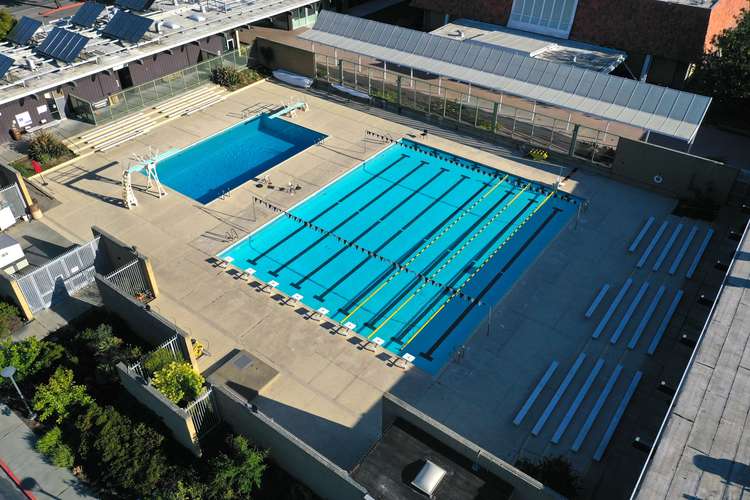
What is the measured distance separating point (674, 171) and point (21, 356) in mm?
27562

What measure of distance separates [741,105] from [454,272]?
20759mm

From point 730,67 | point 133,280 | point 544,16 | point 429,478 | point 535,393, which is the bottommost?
point 535,393

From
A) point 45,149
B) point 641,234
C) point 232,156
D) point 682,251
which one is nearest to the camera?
point 682,251

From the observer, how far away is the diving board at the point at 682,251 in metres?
23.7

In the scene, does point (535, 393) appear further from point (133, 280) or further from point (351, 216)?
point (133, 280)

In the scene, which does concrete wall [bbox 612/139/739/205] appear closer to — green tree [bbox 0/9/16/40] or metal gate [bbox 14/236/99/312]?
metal gate [bbox 14/236/99/312]

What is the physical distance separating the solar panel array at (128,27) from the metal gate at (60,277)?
51.1ft

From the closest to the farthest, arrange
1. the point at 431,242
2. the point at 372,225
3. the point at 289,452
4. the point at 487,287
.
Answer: the point at 289,452 → the point at 487,287 → the point at 431,242 → the point at 372,225

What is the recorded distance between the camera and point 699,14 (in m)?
33.6

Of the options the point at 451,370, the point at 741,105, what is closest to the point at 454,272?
the point at 451,370

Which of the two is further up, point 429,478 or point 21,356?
point 429,478

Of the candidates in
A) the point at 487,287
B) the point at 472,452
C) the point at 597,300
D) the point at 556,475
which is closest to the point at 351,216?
the point at 487,287

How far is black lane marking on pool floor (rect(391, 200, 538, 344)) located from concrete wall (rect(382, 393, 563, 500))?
592 centimetres

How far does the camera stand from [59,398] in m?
17.9
